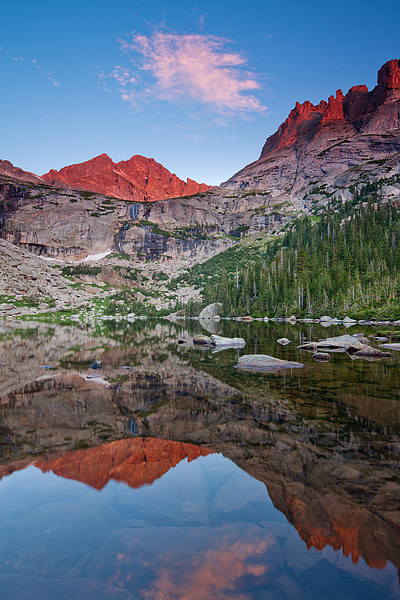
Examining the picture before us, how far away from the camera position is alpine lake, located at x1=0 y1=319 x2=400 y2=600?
4.27 m

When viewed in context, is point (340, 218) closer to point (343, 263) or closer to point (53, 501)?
point (343, 263)

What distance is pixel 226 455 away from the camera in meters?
8.25

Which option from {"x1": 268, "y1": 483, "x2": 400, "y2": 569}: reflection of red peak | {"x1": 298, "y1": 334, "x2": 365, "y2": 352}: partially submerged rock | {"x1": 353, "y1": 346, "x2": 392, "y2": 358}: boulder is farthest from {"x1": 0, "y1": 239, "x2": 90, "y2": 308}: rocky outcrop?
{"x1": 268, "y1": 483, "x2": 400, "y2": 569}: reflection of red peak

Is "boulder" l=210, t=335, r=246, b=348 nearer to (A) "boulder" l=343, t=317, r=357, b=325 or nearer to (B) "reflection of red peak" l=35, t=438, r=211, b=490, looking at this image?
(B) "reflection of red peak" l=35, t=438, r=211, b=490

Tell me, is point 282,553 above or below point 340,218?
below

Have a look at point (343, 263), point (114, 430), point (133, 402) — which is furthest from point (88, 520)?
point (343, 263)

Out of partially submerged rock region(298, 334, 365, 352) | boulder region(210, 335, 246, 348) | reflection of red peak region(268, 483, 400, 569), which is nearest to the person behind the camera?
reflection of red peak region(268, 483, 400, 569)

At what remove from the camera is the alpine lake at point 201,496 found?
14.0 feet

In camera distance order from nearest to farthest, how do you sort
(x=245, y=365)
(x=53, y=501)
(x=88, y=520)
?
(x=88, y=520) → (x=53, y=501) → (x=245, y=365)

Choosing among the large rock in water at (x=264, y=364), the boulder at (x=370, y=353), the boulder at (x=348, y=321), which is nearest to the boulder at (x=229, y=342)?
the boulder at (x=370, y=353)

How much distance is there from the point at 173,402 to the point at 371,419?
737cm

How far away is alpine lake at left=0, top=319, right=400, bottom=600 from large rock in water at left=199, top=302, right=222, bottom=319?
109 meters

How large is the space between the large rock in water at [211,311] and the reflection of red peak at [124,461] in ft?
371

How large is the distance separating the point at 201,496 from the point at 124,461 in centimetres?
247
